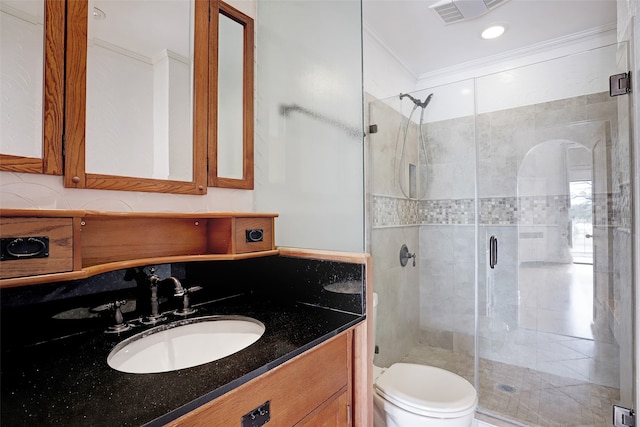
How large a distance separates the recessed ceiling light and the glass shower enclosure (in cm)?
26

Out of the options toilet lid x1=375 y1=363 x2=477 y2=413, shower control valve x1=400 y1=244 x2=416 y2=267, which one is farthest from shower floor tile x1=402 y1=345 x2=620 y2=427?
shower control valve x1=400 y1=244 x2=416 y2=267

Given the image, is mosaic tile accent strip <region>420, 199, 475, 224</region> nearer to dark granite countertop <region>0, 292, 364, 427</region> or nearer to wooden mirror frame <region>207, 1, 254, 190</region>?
wooden mirror frame <region>207, 1, 254, 190</region>

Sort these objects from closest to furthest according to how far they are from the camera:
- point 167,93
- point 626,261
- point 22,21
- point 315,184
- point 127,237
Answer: point 22,21, point 127,237, point 167,93, point 315,184, point 626,261

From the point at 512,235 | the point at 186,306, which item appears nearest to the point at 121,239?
the point at 186,306

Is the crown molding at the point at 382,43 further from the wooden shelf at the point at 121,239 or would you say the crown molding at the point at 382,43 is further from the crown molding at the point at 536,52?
the wooden shelf at the point at 121,239

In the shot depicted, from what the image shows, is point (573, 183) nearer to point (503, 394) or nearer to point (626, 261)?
point (626, 261)

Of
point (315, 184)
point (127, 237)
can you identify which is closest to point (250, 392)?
point (127, 237)

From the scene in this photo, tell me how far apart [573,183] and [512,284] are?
76 cm

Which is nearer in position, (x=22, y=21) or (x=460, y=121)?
(x=22, y=21)

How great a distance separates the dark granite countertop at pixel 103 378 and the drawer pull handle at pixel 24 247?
0.85 feet

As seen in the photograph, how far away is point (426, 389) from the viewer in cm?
154

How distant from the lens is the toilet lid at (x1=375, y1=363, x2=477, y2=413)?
50.8 inches

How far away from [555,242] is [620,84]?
1.00m

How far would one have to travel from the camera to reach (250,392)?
0.73 metres
